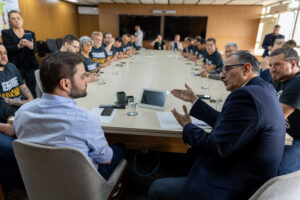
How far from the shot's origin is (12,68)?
214 centimetres

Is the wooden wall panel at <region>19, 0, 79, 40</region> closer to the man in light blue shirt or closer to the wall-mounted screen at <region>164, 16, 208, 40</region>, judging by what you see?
the wall-mounted screen at <region>164, 16, 208, 40</region>

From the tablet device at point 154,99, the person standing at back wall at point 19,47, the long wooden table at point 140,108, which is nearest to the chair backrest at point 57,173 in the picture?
the long wooden table at point 140,108

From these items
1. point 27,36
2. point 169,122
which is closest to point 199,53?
point 27,36

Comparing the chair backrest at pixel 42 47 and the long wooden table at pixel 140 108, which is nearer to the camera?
the long wooden table at pixel 140 108

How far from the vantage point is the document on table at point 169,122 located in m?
1.36

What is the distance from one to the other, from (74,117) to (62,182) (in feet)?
0.96

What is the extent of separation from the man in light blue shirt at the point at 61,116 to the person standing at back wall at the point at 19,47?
2375 mm

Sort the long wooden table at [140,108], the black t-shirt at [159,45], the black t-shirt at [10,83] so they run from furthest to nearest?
the black t-shirt at [159,45] → the black t-shirt at [10,83] → the long wooden table at [140,108]

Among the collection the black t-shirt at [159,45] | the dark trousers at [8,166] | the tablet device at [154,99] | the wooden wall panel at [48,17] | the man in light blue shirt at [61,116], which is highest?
the wooden wall panel at [48,17]

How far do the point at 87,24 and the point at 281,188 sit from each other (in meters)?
11.2

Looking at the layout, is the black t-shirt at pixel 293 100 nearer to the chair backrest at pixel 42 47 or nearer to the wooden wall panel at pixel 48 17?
the chair backrest at pixel 42 47

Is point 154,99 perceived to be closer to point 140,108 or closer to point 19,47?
point 140,108

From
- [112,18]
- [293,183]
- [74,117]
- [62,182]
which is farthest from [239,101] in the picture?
[112,18]

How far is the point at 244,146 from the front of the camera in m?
0.87
